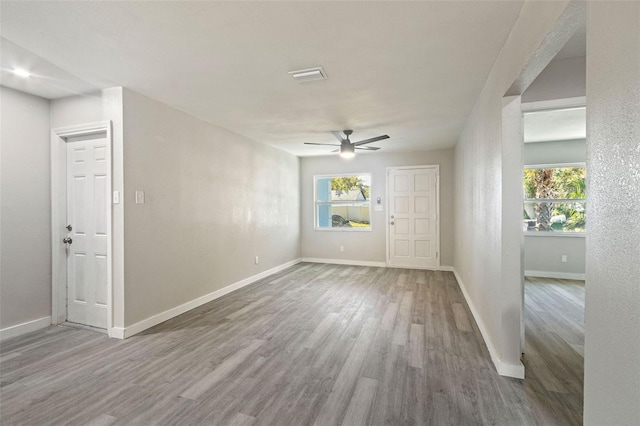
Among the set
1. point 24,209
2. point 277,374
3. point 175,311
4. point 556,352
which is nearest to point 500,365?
point 556,352

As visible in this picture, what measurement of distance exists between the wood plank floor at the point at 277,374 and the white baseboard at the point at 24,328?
0.51ft

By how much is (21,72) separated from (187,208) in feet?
6.50

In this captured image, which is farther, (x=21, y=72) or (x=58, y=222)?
(x=58, y=222)

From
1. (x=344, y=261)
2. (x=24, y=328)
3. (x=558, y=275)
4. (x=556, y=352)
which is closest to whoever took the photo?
(x=556, y=352)

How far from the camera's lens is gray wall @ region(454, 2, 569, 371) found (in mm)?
1702

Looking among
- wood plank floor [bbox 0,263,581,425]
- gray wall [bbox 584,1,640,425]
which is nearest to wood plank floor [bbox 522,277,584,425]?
wood plank floor [bbox 0,263,581,425]

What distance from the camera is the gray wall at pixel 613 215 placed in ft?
2.73

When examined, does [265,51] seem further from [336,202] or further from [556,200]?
[556,200]

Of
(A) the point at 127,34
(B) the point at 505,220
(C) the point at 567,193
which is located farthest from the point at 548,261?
(A) the point at 127,34

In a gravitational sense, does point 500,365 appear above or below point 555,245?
below

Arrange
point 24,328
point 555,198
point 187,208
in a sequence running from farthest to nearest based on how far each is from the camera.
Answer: point 555,198
point 187,208
point 24,328

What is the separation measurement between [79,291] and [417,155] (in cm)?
613

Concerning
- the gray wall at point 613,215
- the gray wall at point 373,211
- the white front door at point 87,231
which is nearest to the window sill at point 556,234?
the gray wall at point 373,211

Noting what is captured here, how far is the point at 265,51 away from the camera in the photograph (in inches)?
90.9
